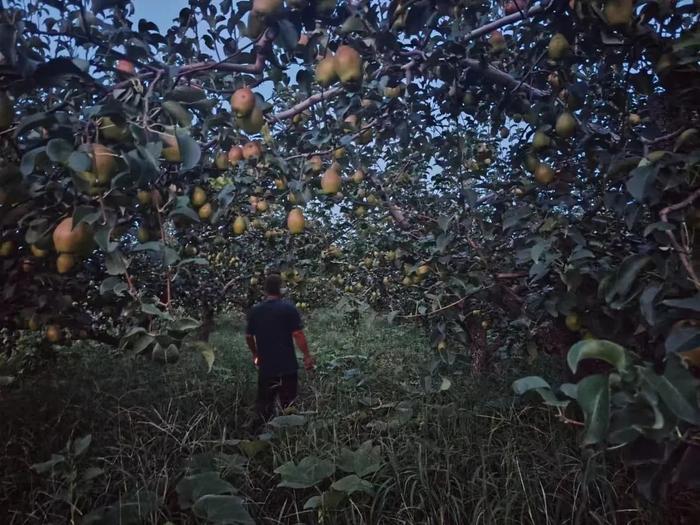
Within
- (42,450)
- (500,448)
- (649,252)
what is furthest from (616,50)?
(42,450)

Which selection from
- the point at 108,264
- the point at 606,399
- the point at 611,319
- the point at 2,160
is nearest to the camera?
the point at 606,399

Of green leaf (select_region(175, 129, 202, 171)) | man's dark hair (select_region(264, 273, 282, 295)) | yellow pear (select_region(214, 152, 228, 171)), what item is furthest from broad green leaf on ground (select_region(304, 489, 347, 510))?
man's dark hair (select_region(264, 273, 282, 295))

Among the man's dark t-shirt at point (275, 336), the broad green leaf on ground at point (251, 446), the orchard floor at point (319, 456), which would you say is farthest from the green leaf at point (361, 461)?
the man's dark t-shirt at point (275, 336)

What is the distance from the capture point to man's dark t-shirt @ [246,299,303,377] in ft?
11.3

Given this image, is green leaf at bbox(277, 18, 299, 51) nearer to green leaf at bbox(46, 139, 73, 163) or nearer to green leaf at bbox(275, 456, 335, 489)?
green leaf at bbox(46, 139, 73, 163)

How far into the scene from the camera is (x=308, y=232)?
4664mm

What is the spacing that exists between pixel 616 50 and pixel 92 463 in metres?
2.99

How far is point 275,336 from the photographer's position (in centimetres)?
347

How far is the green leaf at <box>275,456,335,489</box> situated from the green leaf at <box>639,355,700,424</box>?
5.41ft

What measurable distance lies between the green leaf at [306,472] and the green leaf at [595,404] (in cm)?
160

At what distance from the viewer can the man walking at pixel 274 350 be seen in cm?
346

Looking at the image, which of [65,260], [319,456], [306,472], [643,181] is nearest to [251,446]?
[319,456]

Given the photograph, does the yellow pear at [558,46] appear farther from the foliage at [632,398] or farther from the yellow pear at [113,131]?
the yellow pear at [113,131]

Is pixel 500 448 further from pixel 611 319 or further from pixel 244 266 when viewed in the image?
pixel 244 266
